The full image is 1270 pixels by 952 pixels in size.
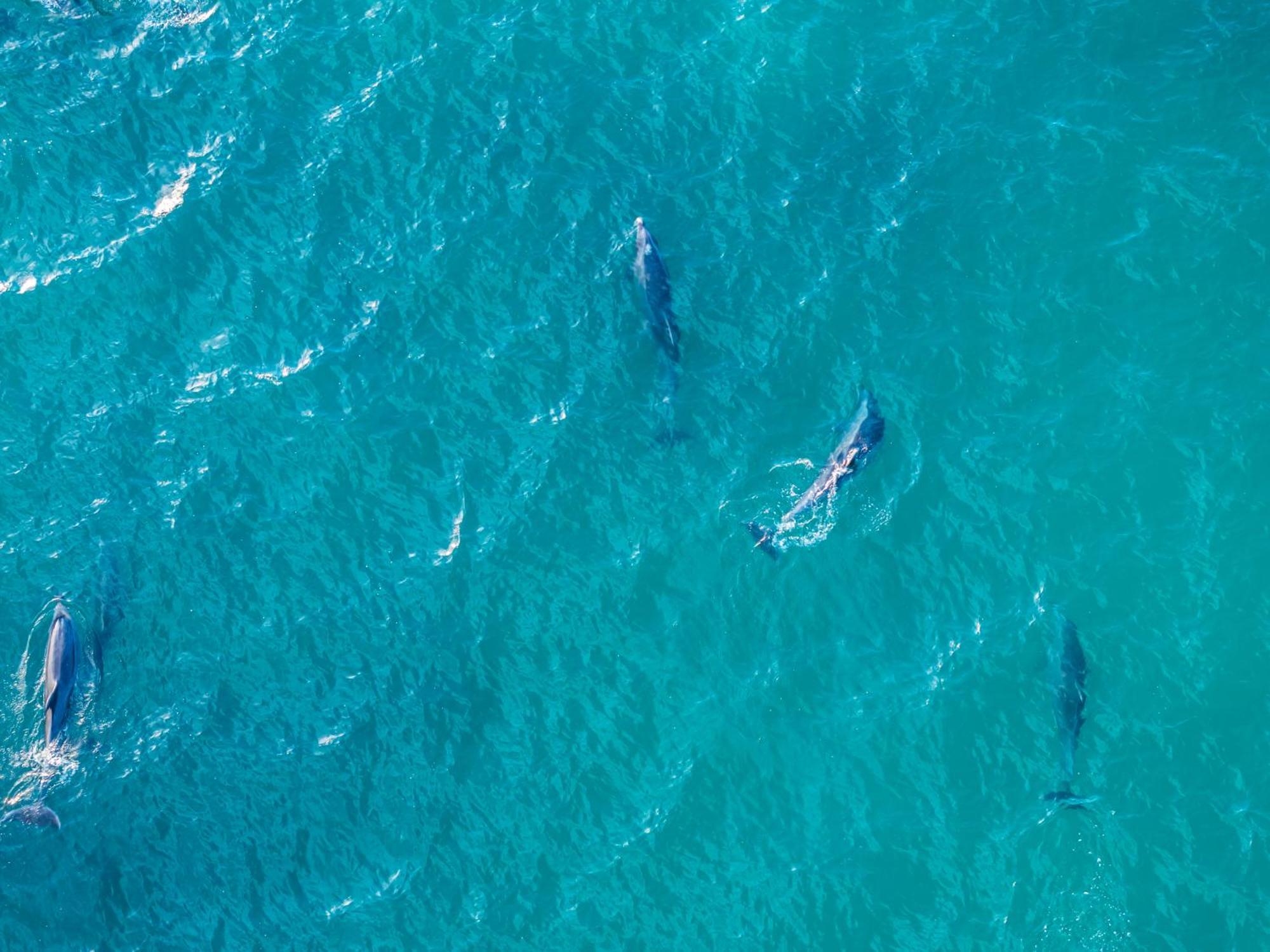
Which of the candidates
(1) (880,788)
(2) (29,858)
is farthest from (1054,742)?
(2) (29,858)

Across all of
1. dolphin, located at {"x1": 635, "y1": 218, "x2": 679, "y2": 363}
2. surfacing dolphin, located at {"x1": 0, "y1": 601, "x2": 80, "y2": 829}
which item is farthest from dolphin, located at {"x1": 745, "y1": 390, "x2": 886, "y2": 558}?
surfacing dolphin, located at {"x1": 0, "y1": 601, "x2": 80, "y2": 829}

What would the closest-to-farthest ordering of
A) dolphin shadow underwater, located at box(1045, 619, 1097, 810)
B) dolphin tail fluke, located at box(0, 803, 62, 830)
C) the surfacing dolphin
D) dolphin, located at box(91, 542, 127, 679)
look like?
dolphin shadow underwater, located at box(1045, 619, 1097, 810) < dolphin tail fluke, located at box(0, 803, 62, 830) < the surfacing dolphin < dolphin, located at box(91, 542, 127, 679)

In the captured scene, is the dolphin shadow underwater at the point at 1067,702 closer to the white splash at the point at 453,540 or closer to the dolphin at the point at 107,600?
the white splash at the point at 453,540

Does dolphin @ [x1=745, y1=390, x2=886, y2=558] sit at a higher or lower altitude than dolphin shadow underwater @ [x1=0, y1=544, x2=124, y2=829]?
lower

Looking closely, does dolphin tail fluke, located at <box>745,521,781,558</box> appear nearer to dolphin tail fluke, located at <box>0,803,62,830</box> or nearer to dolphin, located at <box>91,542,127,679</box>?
dolphin, located at <box>91,542,127,679</box>

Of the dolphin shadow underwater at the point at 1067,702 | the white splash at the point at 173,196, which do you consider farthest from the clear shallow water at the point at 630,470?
the dolphin shadow underwater at the point at 1067,702
